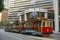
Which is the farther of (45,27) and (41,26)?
(41,26)

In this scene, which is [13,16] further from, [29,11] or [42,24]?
[42,24]

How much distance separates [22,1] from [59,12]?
46.0 metres

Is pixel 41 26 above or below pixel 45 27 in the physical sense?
above

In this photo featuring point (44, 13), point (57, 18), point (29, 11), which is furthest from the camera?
point (29, 11)

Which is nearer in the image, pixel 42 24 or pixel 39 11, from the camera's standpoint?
Answer: pixel 42 24

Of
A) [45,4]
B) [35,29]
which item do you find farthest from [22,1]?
[35,29]

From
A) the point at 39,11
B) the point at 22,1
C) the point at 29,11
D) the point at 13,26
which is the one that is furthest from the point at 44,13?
the point at 22,1

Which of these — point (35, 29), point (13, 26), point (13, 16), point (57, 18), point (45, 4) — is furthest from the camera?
point (13, 16)

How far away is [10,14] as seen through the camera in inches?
4222

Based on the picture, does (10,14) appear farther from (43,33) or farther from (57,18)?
(43,33)

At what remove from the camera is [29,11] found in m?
78.5

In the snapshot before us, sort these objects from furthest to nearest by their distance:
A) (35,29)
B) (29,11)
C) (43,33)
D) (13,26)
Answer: (29,11) → (13,26) → (35,29) → (43,33)

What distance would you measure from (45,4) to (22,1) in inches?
861

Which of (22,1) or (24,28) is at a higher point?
(22,1)
